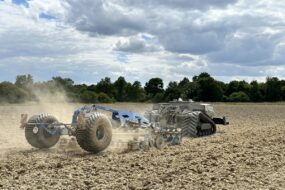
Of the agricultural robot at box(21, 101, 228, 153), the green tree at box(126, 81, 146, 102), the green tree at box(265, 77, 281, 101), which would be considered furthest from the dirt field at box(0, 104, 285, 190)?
the green tree at box(265, 77, 281, 101)

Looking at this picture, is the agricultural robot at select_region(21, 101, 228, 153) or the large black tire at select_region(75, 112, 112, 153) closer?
the large black tire at select_region(75, 112, 112, 153)

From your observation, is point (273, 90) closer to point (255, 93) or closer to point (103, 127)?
point (255, 93)

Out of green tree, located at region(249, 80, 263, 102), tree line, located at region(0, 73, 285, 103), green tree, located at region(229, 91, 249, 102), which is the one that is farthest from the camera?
green tree, located at region(249, 80, 263, 102)

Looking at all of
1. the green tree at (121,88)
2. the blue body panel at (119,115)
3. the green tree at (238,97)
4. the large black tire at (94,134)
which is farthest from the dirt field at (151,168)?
the green tree at (238,97)

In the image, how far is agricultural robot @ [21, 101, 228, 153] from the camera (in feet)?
38.4

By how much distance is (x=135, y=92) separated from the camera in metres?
75.1

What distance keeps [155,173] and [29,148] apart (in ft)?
18.3

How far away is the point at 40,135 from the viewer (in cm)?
1302

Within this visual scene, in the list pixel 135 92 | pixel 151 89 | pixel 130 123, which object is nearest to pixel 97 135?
pixel 130 123

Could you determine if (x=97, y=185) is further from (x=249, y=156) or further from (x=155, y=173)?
(x=249, y=156)

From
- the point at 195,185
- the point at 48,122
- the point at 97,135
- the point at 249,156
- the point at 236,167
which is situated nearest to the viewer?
the point at 195,185

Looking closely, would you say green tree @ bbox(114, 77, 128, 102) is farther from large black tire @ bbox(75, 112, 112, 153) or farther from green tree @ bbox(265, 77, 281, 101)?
large black tire @ bbox(75, 112, 112, 153)

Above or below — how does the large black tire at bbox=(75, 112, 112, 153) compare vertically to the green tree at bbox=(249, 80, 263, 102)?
below

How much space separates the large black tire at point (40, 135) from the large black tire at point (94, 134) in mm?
1587
